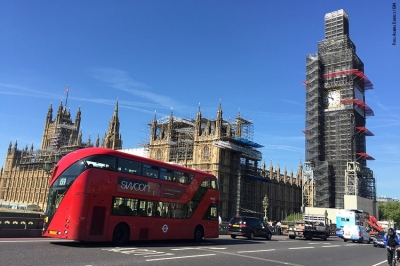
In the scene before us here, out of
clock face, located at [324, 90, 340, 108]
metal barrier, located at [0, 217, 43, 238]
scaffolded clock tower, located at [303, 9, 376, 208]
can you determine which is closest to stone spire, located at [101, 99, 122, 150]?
scaffolded clock tower, located at [303, 9, 376, 208]

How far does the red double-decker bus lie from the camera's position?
47.1 ft

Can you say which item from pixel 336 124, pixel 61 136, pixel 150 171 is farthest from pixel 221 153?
pixel 61 136

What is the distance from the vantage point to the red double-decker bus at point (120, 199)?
14359 mm

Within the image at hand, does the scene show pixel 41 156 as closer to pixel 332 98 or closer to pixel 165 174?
pixel 332 98

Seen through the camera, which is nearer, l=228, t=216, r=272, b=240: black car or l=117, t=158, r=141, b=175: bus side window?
l=117, t=158, r=141, b=175: bus side window

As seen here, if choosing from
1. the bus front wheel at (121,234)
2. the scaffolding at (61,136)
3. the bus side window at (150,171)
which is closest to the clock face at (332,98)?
the bus side window at (150,171)

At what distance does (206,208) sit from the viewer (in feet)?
66.9

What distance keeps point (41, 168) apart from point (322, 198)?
80545 millimetres

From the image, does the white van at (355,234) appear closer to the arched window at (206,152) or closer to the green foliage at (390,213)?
the arched window at (206,152)

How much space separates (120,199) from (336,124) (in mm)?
67805

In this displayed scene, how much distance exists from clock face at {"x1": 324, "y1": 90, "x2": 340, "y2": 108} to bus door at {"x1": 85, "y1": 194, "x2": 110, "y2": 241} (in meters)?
70.4

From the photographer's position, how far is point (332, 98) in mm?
77500

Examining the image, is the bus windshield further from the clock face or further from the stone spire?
the stone spire

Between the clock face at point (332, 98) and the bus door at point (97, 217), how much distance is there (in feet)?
231
